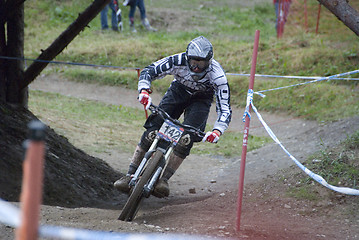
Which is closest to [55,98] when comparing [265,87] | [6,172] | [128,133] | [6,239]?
[128,133]

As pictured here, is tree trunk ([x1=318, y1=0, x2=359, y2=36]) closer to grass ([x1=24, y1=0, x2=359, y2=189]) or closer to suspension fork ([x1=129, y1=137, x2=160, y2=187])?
grass ([x1=24, y1=0, x2=359, y2=189])

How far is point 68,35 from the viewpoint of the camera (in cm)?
693

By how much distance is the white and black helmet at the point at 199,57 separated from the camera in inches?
195

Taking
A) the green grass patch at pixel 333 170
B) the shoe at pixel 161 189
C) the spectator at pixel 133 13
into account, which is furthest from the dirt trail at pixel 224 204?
the spectator at pixel 133 13

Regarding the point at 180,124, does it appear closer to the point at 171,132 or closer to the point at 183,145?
the point at 171,132

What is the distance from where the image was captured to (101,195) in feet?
20.6

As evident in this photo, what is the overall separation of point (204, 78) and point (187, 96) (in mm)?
340

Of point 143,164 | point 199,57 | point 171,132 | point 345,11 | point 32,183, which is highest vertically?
point 345,11

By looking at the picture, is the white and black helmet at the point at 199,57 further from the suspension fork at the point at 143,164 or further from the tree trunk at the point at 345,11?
the tree trunk at the point at 345,11

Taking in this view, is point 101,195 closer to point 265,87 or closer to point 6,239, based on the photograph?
point 6,239

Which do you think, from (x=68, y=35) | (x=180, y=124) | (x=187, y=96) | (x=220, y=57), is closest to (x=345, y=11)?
(x=187, y=96)

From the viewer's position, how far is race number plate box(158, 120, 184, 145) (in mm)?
4852

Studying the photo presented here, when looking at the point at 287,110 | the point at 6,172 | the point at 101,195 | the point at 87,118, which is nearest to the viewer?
the point at 6,172

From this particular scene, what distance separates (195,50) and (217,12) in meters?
18.2
